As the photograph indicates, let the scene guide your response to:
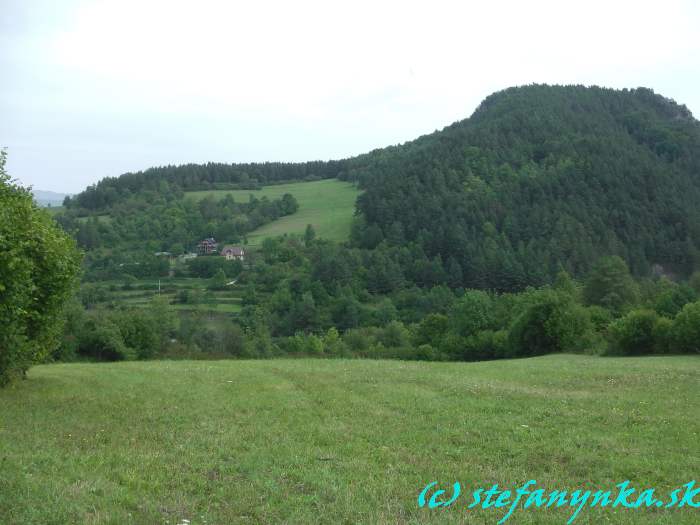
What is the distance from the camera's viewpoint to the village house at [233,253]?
127850 millimetres

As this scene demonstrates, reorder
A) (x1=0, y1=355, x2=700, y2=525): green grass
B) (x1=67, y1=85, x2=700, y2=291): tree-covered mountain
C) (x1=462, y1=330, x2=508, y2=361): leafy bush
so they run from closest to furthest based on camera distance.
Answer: (x1=0, y1=355, x2=700, y2=525): green grass < (x1=462, y1=330, x2=508, y2=361): leafy bush < (x1=67, y1=85, x2=700, y2=291): tree-covered mountain

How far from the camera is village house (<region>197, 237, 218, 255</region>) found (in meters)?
136

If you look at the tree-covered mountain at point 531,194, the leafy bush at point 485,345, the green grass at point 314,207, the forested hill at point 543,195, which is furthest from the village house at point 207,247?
the leafy bush at point 485,345

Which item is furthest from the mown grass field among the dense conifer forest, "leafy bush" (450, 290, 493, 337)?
"leafy bush" (450, 290, 493, 337)

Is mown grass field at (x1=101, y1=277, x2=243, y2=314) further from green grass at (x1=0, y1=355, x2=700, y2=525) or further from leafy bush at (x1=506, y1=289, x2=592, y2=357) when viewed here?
green grass at (x1=0, y1=355, x2=700, y2=525)

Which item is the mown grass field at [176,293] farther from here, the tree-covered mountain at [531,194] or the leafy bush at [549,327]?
the leafy bush at [549,327]

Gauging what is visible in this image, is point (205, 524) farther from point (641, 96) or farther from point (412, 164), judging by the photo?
point (641, 96)

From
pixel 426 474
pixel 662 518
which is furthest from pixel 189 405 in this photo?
pixel 662 518

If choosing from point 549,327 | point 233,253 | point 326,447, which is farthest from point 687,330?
point 233,253

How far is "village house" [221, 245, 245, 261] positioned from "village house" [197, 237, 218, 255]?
4.95 meters

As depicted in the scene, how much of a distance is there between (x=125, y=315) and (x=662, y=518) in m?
58.4

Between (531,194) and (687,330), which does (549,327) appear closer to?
(687,330)

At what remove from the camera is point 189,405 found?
54.9 ft

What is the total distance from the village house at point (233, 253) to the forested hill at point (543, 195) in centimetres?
2596
